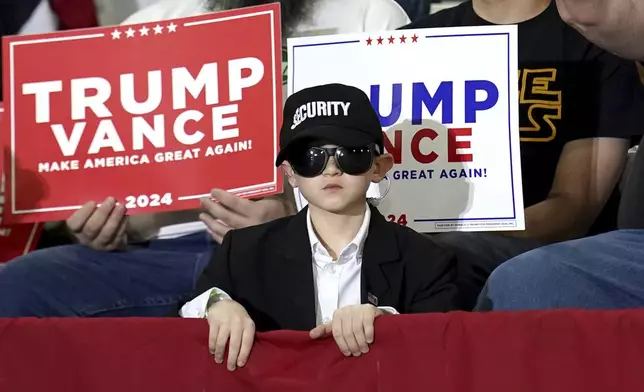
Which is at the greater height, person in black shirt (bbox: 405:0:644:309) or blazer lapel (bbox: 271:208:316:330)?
person in black shirt (bbox: 405:0:644:309)

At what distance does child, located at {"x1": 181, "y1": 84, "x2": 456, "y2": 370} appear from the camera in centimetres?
104

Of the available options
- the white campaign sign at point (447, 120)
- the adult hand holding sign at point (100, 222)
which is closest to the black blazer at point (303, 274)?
the white campaign sign at point (447, 120)

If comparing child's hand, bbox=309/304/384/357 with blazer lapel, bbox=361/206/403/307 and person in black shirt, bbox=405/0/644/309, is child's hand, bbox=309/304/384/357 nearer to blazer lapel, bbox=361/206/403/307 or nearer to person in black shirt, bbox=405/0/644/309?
blazer lapel, bbox=361/206/403/307

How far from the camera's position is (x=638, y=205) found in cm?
114

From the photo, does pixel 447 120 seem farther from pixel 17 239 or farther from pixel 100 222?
pixel 17 239

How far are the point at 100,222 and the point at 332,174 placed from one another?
0.50 metres

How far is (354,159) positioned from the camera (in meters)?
1.04

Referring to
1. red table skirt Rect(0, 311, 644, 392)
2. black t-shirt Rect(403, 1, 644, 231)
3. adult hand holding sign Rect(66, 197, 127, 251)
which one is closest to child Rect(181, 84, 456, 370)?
red table skirt Rect(0, 311, 644, 392)

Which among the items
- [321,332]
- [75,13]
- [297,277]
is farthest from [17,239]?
[321,332]

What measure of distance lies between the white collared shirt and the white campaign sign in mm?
240

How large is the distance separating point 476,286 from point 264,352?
437 mm

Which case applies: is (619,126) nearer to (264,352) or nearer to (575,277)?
(575,277)

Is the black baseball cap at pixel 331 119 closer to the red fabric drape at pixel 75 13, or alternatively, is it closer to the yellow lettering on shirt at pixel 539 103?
the yellow lettering on shirt at pixel 539 103

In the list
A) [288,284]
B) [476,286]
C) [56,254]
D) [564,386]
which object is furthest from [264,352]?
[56,254]
